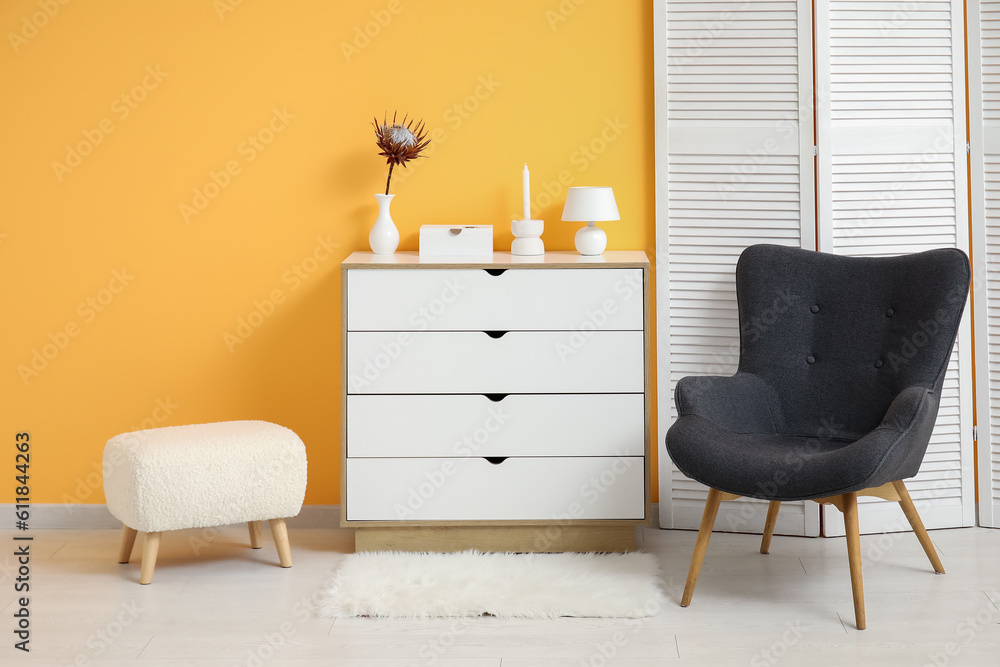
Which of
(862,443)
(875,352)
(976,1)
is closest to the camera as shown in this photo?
(862,443)

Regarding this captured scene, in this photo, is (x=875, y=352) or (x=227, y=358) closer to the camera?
(x=875, y=352)

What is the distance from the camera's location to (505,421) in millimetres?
2727

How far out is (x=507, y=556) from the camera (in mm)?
2738

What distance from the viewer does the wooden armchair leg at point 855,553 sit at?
7.36 feet

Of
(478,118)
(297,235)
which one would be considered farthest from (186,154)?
(478,118)

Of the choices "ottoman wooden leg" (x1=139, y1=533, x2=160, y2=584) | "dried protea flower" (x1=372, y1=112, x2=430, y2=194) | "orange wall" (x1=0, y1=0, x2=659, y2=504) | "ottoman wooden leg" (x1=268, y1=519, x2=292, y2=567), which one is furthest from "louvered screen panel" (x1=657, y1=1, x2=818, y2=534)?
"ottoman wooden leg" (x1=139, y1=533, x2=160, y2=584)

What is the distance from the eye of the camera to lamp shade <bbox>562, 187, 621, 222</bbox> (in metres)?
2.80

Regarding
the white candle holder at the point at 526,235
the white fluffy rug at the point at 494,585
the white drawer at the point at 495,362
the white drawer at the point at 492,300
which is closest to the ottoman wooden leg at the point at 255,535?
the white fluffy rug at the point at 494,585

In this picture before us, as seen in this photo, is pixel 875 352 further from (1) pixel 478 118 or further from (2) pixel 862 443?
(1) pixel 478 118

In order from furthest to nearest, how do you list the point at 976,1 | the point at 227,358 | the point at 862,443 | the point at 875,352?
1. the point at 227,358
2. the point at 976,1
3. the point at 875,352
4. the point at 862,443

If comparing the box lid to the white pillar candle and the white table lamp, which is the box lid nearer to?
the white pillar candle

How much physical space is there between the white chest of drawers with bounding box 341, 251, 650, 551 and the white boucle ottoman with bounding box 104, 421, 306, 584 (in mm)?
192

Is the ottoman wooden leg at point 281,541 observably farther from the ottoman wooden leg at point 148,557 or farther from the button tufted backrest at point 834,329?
the button tufted backrest at point 834,329

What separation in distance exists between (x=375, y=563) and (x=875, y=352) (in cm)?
160
